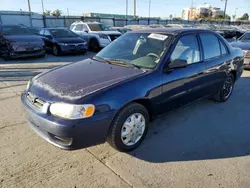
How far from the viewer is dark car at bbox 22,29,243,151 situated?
7.95 feet

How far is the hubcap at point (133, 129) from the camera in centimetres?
282

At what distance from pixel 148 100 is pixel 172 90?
53 centimetres

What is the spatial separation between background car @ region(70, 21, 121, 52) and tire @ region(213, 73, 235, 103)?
8138mm

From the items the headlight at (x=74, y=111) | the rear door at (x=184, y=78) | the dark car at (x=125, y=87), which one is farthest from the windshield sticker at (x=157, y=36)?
the headlight at (x=74, y=111)

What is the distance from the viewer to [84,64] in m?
3.59

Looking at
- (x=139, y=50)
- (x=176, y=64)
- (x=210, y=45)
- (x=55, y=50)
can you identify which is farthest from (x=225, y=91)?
(x=55, y=50)

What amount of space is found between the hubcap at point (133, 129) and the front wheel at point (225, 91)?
2368 mm

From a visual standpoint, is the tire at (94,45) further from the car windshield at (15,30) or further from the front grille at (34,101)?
the front grille at (34,101)

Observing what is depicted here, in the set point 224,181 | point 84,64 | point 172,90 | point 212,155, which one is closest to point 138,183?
point 224,181

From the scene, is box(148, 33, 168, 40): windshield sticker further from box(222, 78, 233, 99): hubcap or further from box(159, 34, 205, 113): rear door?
box(222, 78, 233, 99): hubcap

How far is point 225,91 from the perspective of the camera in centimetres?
480

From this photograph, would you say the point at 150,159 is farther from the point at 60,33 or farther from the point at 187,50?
the point at 60,33

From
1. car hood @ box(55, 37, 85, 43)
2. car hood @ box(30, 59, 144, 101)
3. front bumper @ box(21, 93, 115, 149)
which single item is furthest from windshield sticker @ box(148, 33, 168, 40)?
car hood @ box(55, 37, 85, 43)

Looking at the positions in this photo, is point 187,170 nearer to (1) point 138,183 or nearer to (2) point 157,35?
(1) point 138,183
